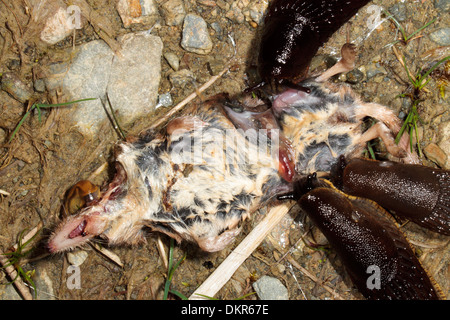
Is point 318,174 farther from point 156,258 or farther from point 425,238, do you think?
point 156,258

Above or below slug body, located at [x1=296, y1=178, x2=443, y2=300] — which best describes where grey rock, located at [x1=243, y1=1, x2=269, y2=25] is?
above

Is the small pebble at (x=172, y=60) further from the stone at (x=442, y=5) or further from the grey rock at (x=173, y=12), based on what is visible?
the stone at (x=442, y=5)

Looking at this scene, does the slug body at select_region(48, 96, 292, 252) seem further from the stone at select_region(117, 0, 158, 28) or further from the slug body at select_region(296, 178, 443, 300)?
the stone at select_region(117, 0, 158, 28)

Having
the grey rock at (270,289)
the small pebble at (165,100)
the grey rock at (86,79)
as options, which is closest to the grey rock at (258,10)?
the small pebble at (165,100)

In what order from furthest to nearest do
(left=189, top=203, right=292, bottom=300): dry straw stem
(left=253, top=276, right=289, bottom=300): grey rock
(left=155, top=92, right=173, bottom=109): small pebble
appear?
(left=155, top=92, right=173, bottom=109): small pebble → (left=253, top=276, right=289, bottom=300): grey rock → (left=189, top=203, right=292, bottom=300): dry straw stem

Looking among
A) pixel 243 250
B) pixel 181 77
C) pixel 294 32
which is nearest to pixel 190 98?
pixel 181 77

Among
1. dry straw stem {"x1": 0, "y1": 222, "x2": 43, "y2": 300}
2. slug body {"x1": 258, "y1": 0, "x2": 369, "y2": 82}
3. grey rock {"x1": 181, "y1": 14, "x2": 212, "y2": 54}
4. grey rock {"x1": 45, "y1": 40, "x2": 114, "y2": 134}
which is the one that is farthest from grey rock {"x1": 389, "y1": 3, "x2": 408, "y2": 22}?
dry straw stem {"x1": 0, "y1": 222, "x2": 43, "y2": 300}
